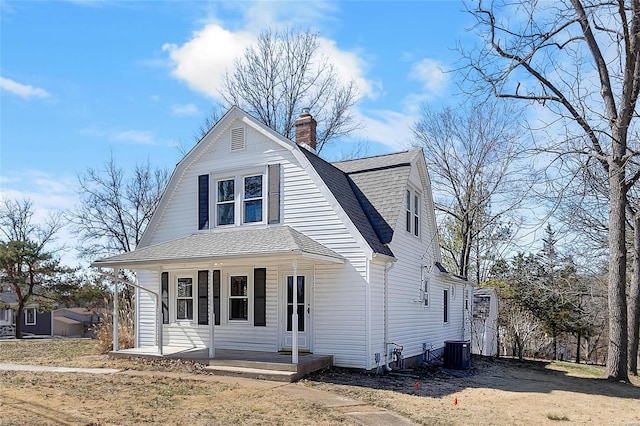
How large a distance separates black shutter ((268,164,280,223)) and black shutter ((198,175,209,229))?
2024 millimetres

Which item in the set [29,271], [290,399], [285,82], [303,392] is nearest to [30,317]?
[29,271]

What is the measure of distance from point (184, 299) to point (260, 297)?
8.24 ft

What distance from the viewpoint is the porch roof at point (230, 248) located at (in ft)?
36.2

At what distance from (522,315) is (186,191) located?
17044 millimetres

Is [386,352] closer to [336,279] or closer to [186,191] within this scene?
[336,279]

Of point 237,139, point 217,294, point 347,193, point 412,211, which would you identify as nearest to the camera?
point 347,193

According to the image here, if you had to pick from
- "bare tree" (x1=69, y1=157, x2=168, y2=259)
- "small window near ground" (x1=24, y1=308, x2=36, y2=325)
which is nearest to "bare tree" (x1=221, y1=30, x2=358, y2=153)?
"bare tree" (x1=69, y1=157, x2=168, y2=259)

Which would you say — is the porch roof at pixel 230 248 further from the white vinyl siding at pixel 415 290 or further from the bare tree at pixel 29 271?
the bare tree at pixel 29 271

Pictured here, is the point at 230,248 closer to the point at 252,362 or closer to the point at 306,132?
the point at 252,362

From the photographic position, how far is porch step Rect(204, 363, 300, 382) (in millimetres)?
10305

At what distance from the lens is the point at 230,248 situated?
466 inches

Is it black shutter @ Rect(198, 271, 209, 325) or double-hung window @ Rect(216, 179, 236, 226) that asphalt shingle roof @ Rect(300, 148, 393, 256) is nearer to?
double-hung window @ Rect(216, 179, 236, 226)

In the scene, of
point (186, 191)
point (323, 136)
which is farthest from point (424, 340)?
point (323, 136)

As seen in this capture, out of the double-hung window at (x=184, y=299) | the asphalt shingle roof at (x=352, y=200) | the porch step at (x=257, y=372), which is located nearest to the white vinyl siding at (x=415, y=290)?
the asphalt shingle roof at (x=352, y=200)
